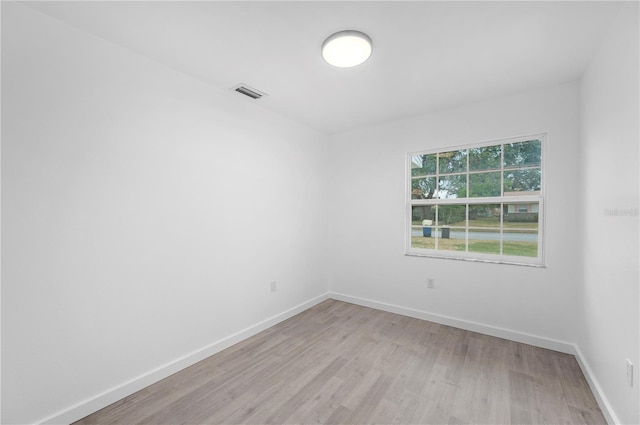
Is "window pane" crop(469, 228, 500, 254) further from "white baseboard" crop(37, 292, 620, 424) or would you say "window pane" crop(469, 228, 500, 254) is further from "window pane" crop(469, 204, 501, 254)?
"white baseboard" crop(37, 292, 620, 424)

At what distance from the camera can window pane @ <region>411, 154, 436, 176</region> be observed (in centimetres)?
338

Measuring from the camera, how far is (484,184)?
3045mm

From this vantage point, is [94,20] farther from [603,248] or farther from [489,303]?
[489,303]

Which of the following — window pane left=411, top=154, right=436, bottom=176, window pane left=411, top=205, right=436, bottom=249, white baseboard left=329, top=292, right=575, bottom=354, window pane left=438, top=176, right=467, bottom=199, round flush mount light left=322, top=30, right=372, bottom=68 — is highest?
round flush mount light left=322, top=30, right=372, bottom=68

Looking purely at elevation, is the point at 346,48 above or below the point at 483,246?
above

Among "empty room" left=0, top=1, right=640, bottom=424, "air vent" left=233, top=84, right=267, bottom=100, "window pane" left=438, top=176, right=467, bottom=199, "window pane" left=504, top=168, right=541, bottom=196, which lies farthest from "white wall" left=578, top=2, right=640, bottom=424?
"air vent" left=233, top=84, right=267, bottom=100

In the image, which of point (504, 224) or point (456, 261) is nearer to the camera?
point (504, 224)

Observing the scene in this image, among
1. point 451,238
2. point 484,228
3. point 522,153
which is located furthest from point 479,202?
point 522,153

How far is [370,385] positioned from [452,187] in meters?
2.41

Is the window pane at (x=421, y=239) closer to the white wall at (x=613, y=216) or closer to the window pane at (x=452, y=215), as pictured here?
the window pane at (x=452, y=215)

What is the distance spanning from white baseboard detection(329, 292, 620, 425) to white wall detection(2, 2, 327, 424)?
1.69 m

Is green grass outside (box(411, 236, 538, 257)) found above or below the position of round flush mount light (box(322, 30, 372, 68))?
below

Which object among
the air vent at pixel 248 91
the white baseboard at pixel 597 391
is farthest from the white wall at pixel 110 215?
the white baseboard at pixel 597 391

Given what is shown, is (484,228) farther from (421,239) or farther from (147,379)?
(147,379)
